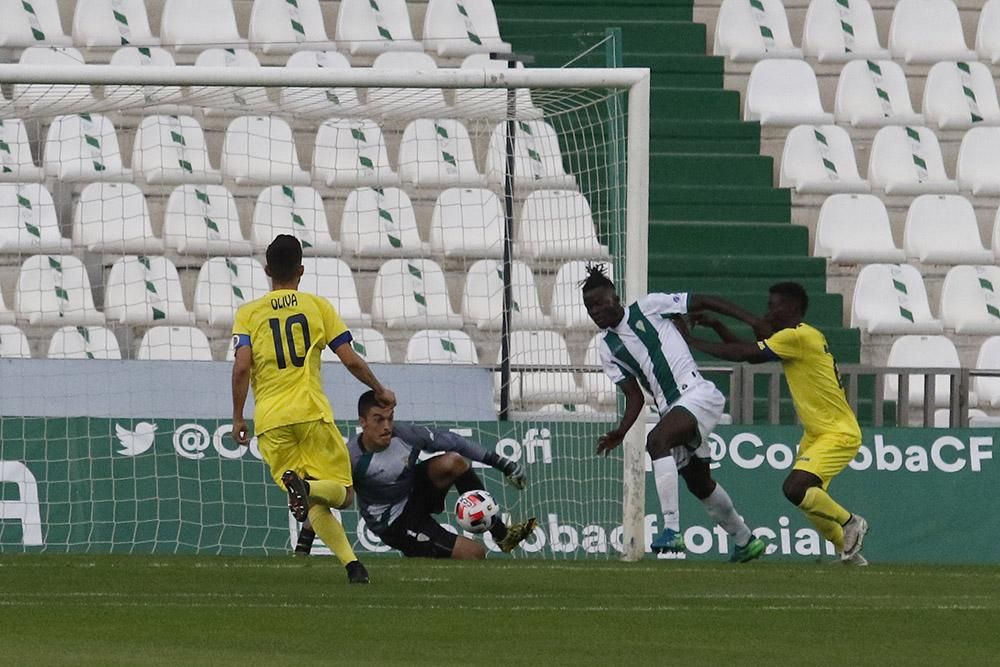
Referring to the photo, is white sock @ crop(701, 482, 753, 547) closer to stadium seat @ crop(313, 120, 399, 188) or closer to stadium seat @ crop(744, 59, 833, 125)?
stadium seat @ crop(313, 120, 399, 188)

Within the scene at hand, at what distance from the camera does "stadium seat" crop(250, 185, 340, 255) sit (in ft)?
49.3

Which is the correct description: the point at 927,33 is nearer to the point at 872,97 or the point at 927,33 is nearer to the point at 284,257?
the point at 872,97

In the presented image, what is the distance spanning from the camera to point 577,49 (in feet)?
57.6

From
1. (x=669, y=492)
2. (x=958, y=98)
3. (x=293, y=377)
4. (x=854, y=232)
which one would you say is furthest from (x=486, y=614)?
(x=958, y=98)

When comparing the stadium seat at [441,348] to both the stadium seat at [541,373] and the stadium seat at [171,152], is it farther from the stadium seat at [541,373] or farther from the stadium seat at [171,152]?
the stadium seat at [171,152]

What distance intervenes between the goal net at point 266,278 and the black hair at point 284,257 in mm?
3146

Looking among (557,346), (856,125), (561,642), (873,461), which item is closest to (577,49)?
(856,125)

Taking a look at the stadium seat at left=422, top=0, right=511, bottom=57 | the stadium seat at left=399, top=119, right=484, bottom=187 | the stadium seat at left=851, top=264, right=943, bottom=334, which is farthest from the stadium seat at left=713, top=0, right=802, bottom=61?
the stadium seat at left=399, top=119, right=484, bottom=187

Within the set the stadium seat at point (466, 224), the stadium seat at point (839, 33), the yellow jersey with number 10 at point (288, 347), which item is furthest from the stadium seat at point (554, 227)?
the yellow jersey with number 10 at point (288, 347)

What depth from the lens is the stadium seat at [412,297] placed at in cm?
1471

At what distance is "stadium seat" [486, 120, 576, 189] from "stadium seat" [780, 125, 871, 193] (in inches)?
111

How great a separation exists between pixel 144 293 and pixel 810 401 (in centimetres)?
544

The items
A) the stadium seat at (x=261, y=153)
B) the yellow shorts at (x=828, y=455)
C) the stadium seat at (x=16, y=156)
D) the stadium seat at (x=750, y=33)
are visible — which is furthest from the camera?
the stadium seat at (x=750, y=33)

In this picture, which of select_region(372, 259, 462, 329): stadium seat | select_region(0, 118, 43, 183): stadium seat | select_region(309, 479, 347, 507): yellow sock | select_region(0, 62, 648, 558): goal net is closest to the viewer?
select_region(309, 479, 347, 507): yellow sock
